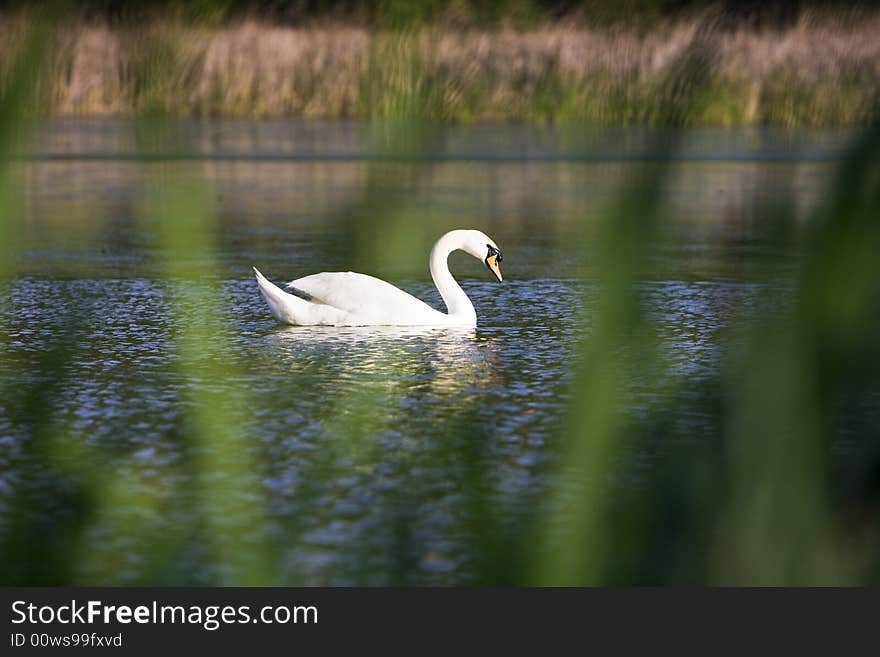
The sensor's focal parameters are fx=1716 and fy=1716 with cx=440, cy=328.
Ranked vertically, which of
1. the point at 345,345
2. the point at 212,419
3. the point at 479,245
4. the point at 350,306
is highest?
the point at 212,419

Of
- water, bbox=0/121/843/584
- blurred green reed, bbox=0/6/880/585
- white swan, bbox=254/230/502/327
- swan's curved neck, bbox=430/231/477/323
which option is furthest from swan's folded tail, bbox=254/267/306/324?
blurred green reed, bbox=0/6/880/585

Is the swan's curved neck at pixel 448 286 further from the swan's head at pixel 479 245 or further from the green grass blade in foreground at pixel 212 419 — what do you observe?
the green grass blade in foreground at pixel 212 419

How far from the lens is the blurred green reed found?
114 centimetres

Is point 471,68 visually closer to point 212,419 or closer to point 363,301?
point 212,419

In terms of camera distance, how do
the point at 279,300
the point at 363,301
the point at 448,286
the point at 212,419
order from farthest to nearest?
the point at 448,286
the point at 279,300
the point at 363,301
the point at 212,419

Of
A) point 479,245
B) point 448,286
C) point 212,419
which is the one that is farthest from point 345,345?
point 212,419

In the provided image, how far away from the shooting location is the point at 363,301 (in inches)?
379

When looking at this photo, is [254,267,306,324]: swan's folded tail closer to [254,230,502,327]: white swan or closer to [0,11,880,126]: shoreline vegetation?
[254,230,502,327]: white swan

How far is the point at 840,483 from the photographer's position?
4.75 ft

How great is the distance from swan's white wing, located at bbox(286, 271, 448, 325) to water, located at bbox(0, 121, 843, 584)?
10 centimetres

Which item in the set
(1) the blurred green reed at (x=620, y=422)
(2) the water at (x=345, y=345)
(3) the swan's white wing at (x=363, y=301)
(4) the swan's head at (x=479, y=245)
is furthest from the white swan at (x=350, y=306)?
(1) the blurred green reed at (x=620, y=422)

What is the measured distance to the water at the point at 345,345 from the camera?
4.61 feet

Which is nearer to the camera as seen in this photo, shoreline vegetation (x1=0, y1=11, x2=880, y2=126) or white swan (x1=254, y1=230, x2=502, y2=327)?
shoreline vegetation (x1=0, y1=11, x2=880, y2=126)

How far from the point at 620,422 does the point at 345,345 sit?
312 inches
